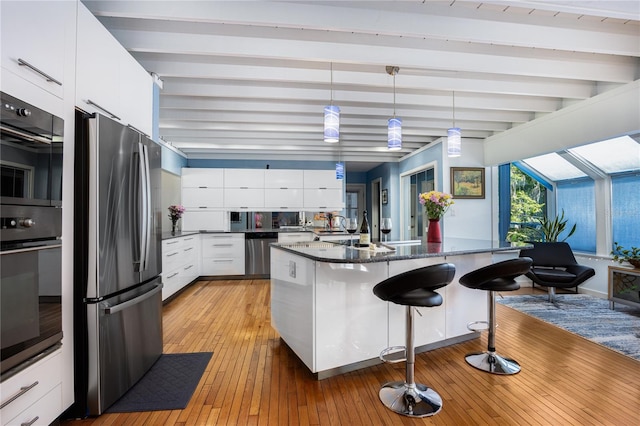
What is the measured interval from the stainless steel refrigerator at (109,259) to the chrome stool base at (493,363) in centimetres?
258

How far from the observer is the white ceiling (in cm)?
235

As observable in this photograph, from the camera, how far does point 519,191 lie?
5.78m

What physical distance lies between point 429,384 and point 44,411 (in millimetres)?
2292

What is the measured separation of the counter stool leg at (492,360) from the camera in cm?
237

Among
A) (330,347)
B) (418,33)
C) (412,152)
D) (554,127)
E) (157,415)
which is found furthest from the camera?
(412,152)

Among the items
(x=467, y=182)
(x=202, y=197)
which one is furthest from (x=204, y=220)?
(x=467, y=182)

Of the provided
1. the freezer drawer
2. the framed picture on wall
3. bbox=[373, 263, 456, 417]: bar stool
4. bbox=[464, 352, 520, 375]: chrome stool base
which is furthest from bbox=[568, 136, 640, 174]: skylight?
→ the freezer drawer

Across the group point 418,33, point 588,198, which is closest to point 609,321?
point 588,198

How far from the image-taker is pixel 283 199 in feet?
22.5

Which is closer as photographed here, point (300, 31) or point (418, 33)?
point (418, 33)

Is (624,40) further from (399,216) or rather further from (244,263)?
(244,263)

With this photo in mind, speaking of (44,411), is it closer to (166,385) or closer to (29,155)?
(166,385)

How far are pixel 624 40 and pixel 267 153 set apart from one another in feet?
19.0

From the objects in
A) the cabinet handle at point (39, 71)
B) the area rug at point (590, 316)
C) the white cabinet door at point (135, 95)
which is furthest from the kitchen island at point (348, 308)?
the cabinet handle at point (39, 71)
